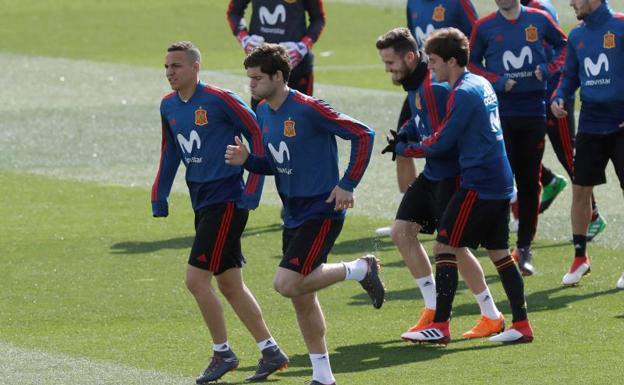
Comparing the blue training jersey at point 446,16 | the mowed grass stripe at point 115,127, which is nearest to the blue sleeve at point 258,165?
the blue training jersey at point 446,16

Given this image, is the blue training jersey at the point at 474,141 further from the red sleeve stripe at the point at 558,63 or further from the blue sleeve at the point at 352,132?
the red sleeve stripe at the point at 558,63

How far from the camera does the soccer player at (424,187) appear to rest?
10438mm

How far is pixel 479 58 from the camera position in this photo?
1323 centimetres

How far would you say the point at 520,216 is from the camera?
13359 millimetres

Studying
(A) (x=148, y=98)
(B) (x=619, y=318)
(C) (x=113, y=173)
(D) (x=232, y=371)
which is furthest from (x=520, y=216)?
(A) (x=148, y=98)

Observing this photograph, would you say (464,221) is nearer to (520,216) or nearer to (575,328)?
(575,328)

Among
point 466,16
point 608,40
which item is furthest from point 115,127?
point 608,40

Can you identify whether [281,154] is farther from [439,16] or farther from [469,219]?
[439,16]

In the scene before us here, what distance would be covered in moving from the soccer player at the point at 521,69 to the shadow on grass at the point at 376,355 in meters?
2.71

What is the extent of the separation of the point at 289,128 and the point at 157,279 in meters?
4.05

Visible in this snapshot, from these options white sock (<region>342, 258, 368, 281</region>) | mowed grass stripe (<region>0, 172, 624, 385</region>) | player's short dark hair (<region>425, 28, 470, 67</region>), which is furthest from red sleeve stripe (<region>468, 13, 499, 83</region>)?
white sock (<region>342, 258, 368, 281</region>)

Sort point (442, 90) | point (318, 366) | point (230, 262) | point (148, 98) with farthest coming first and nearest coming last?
point (148, 98) < point (442, 90) < point (230, 262) < point (318, 366)

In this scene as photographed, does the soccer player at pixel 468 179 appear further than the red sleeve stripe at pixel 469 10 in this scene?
No

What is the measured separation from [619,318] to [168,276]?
3.83 meters
